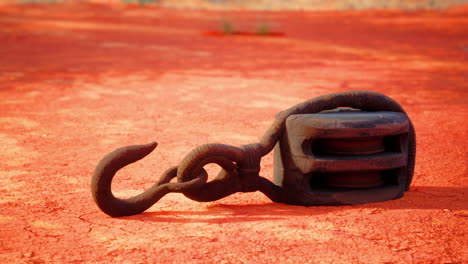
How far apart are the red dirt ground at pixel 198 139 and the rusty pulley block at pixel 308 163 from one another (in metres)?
0.10

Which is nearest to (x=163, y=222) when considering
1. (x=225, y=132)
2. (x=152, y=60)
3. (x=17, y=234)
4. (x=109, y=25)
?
(x=17, y=234)

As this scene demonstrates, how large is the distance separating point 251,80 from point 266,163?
5.00 m

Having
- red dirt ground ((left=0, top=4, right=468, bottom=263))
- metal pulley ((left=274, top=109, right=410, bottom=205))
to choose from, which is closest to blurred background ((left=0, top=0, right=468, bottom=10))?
red dirt ground ((left=0, top=4, right=468, bottom=263))

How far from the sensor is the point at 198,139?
510cm

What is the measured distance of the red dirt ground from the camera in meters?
2.54

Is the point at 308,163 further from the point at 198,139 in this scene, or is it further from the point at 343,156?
the point at 198,139

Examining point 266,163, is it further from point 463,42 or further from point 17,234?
point 463,42

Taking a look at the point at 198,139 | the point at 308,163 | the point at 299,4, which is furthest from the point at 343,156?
the point at 299,4

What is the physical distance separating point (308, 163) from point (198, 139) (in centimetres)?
218

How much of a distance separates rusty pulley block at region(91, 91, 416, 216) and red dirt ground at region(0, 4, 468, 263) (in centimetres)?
10

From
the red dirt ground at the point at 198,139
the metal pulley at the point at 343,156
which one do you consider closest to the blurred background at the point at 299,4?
the red dirt ground at the point at 198,139

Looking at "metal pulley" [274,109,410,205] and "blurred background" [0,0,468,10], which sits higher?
"metal pulley" [274,109,410,205]

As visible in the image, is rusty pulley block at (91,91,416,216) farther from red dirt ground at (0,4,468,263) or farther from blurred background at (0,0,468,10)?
blurred background at (0,0,468,10)

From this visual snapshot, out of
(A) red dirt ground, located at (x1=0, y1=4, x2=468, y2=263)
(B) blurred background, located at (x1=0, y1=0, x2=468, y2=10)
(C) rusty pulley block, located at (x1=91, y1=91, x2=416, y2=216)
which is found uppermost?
(C) rusty pulley block, located at (x1=91, y1=91, x2=416, y2=216)
